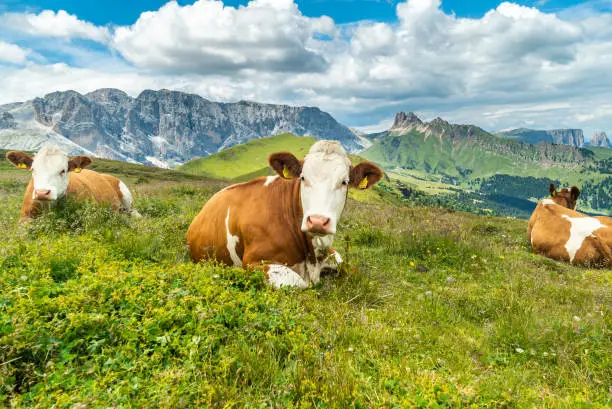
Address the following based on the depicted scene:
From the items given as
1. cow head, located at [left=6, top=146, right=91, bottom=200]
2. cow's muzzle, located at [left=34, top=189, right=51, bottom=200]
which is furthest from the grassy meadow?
cow head, located at [left=6, top=146, right=91, bottom=200]

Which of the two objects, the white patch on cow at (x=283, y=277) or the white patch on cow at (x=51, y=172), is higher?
the white patch on cow at (x=51, y=172)

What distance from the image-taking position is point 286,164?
19.6ft

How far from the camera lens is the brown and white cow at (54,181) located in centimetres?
879

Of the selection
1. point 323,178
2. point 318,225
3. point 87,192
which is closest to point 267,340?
point 318,225

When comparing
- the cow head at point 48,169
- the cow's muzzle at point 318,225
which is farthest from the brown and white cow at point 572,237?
the cow head at point 48,169

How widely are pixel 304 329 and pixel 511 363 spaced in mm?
2612

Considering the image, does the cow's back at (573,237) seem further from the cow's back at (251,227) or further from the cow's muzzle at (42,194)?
the cow's muzzle at (42,194)

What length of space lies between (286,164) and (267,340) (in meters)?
3.26

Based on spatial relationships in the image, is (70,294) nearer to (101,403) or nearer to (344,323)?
(101,403)

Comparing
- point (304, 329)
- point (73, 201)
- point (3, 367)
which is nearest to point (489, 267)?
point (304, 329)

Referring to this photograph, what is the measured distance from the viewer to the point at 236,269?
→ 5137mm

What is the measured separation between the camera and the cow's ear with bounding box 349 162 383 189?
6087 millimetres

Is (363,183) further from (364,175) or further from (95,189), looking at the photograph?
(95,189)

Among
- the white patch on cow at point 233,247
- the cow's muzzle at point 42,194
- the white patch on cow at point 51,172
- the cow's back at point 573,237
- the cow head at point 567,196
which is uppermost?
the white patch on cow at point 51,172
